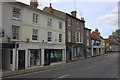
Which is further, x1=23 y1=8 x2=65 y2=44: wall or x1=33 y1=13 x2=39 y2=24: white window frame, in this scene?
x1=33 y1=13 x2=39 y2=24: white window frame

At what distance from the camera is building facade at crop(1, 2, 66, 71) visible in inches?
585

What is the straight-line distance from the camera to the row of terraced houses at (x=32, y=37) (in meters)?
14.9

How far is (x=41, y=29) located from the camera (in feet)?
63.3

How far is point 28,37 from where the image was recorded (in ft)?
56.1

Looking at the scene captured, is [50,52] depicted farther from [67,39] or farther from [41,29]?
[67,39]

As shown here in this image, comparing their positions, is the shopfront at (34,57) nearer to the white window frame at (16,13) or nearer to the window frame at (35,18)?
the window frame at (35,18)

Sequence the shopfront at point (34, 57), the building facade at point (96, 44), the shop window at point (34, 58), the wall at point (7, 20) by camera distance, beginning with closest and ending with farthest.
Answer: the wall at point (7, 20)
the shopfront at point (34, 57)
the shop window at point (34, 58)
the building facade at point (96, 44)

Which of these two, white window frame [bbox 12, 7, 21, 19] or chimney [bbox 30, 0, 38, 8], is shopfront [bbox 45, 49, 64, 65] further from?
chimney [bbox 30, 0, 38, 8]

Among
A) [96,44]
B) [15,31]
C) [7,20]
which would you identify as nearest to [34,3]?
[15,31]

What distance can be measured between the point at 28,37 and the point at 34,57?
3.03m

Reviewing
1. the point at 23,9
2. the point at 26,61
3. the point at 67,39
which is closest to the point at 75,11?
the point at 67,39

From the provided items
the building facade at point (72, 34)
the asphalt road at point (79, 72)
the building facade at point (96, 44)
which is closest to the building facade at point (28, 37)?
the asphalt road at point (79, 72)

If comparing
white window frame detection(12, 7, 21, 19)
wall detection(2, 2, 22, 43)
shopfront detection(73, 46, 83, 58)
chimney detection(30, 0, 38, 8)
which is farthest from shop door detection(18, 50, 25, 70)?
shopfront detection(73, 46, 83, 58)

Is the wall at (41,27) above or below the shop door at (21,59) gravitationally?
above
